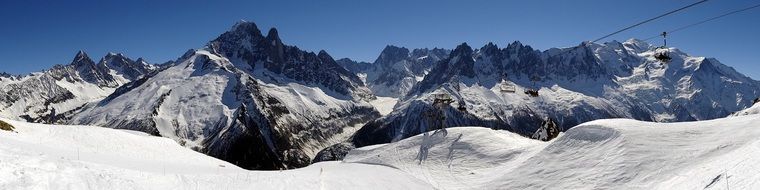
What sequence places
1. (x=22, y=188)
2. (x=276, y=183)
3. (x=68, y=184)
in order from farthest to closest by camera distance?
(x=276, y=183) → (x=68, y=184) → (x=22, y=188)

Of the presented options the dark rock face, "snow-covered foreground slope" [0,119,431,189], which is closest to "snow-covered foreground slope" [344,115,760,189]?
"snow-covered foreground slope" [0,119,431,189]

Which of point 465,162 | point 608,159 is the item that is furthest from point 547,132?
point 608,159

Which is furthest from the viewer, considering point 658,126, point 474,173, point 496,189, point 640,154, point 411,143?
point 411,143

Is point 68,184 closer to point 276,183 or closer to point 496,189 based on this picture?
point 276,183

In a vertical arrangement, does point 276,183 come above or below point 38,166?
below

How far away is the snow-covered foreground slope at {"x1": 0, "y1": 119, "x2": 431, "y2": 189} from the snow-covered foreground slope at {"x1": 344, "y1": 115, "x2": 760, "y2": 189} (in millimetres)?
4777

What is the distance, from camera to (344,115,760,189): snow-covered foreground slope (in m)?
24.7

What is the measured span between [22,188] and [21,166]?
2.45m

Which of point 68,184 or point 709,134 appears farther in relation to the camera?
point 709,134

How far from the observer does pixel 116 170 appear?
73.8 feet

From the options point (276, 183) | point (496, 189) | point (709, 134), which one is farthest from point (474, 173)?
point (276, 183)

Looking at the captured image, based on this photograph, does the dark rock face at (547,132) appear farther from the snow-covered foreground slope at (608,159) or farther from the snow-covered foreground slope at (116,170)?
the snow-covered foreground slope at (116,170)

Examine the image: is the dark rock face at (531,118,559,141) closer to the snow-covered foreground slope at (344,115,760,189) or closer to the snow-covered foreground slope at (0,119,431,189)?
the snow-covered foreground slope at (344,115,760,189)

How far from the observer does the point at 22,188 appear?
17.4 meters
